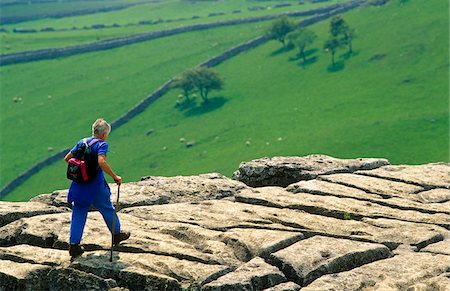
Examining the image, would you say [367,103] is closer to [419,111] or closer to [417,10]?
[419,111]

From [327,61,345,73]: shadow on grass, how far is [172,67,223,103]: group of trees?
888 inches

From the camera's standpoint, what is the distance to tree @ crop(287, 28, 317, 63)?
181975mm

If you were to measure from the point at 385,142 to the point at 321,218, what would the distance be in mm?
102621

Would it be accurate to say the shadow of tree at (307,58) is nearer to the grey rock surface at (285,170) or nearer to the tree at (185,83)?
the tree at (185,83)

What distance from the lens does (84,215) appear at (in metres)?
21.7

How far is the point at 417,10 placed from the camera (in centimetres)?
18425

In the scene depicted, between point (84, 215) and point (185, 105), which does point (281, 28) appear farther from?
point (84, 215)

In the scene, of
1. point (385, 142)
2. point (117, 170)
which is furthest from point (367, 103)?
point (117, 170)

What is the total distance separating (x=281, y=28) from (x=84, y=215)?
173m

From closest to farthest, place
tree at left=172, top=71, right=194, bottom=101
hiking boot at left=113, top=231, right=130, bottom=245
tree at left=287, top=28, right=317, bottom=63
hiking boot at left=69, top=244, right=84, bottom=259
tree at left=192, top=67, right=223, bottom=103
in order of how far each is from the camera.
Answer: hiking boot at left=69, top=244, right=84, bottom=259, hiking boot at left=113, top=231, right=130, bottom=245, tree at left=192, top=67, right=223, bottom=103, tree at left=172, top=71, right=194, bottom=101, tree at left=287, top=28, right=317, bottom=63

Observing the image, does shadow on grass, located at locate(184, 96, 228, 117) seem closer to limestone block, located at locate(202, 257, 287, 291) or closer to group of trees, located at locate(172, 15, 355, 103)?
group of trees, located at locate(172, 15, 355, 103)

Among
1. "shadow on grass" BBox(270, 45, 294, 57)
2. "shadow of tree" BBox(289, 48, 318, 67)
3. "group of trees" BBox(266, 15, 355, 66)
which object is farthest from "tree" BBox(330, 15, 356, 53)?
"shadow on grass" BBox(270, 45, 294, 57)

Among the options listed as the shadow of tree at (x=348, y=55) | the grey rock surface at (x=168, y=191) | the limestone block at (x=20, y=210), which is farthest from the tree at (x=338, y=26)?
the limestone block at (x=20, y=210)

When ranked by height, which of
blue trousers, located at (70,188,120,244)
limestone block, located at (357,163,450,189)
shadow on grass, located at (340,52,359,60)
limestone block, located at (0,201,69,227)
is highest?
blue trousers, located at (70,188,120,244)
